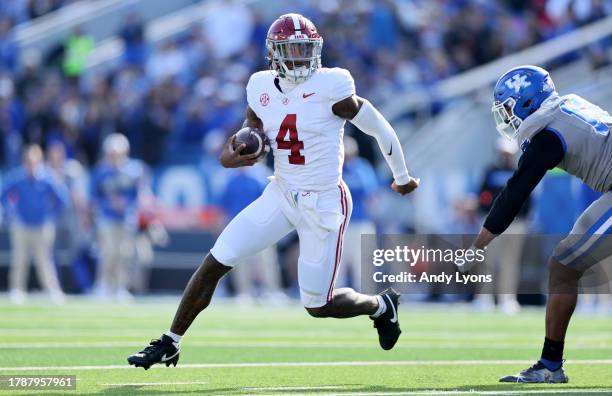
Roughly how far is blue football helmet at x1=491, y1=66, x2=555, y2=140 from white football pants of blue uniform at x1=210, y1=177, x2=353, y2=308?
1.03 m

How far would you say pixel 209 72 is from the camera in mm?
17922

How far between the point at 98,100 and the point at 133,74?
769mm

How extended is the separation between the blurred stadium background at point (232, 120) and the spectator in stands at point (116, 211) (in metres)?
0.02

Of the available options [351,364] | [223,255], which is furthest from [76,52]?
[223,255]

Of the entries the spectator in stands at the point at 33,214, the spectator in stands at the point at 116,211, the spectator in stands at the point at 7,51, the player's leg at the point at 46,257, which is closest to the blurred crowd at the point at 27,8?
the spectator in stands at the point at 7,51

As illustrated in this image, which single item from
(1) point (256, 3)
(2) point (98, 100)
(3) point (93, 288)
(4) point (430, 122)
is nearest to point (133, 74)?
(2) point (98, 100)

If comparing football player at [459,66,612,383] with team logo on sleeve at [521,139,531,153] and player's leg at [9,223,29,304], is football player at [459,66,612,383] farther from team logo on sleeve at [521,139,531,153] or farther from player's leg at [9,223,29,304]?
player's leg at [9,223,29,304]

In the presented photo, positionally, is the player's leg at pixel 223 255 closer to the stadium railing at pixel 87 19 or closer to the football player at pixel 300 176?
the football player at pixel 300 176

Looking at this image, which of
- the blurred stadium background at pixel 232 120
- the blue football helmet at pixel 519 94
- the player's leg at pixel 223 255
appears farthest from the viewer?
the blurred stadium background at pixel 232 120

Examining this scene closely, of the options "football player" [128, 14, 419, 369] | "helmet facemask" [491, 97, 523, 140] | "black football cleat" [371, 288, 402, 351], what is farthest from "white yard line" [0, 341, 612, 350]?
"helmet facemask" [491, 97, 523, 140]

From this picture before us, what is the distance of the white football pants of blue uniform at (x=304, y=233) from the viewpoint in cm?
649

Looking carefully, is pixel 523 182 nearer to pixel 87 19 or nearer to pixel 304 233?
pixel 304 233

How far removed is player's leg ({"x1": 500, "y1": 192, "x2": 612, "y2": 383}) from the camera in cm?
613

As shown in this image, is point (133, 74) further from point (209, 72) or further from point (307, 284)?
point (307, 284)
